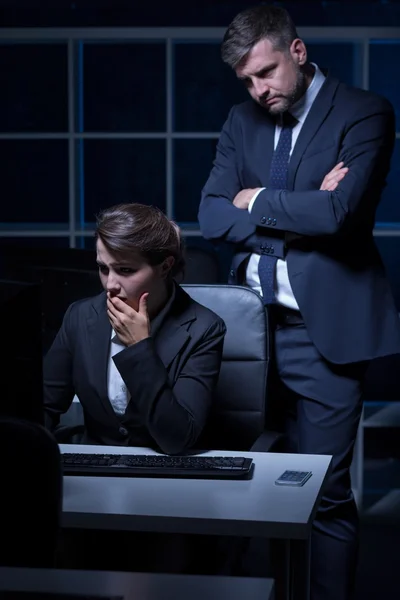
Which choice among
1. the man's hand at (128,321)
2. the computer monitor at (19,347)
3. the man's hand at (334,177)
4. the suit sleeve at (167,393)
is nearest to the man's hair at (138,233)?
the man's hand at (128,321)

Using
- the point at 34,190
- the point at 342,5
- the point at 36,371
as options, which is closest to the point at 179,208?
the point at 34,190

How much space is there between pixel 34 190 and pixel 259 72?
895cm

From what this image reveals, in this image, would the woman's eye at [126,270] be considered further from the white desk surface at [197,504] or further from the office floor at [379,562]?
the office floor at [379,562]

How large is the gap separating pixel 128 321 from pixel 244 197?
710 mm

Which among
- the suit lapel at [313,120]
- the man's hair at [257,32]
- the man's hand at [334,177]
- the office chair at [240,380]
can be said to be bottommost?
the office chair at [240,380]

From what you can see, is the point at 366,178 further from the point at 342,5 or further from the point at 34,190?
the point at 34,190

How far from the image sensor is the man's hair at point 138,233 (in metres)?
2.29

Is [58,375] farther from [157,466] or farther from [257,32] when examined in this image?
[257,32]

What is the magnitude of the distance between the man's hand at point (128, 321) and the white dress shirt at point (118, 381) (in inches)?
2.7

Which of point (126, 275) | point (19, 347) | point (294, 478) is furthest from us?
point (126, 275)

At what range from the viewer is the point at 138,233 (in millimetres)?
2305

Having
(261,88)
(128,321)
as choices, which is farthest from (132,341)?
(261,88)

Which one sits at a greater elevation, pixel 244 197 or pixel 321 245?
pixel 244 197

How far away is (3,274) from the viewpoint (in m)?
3.01
